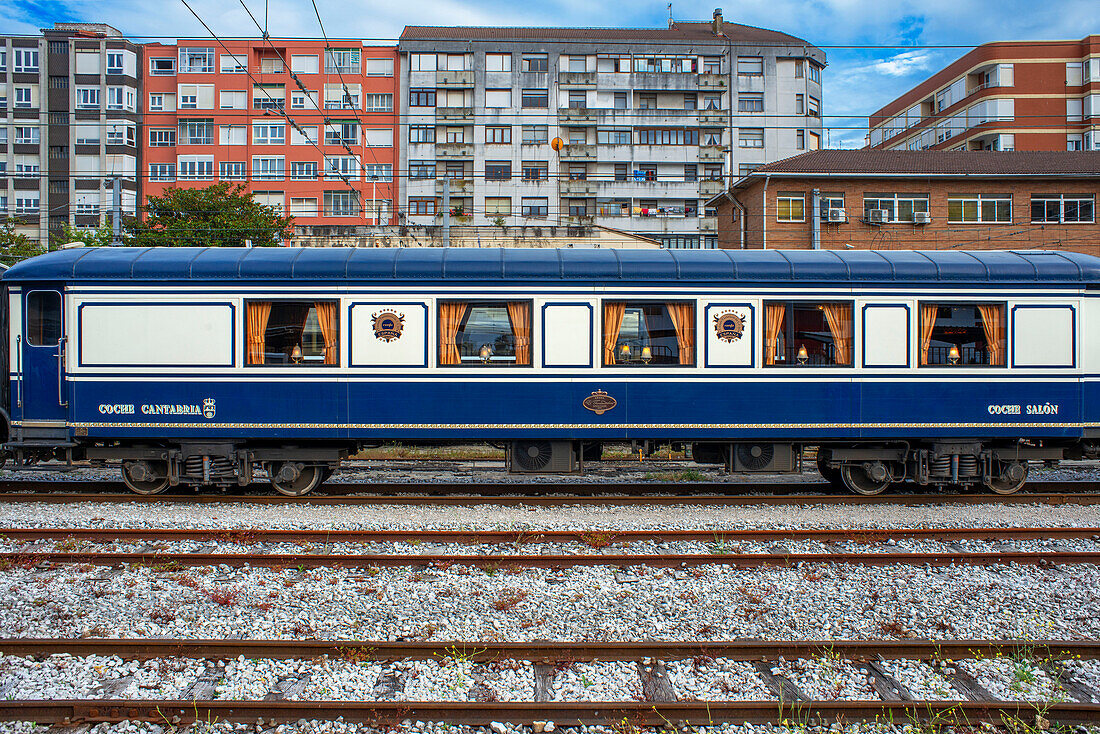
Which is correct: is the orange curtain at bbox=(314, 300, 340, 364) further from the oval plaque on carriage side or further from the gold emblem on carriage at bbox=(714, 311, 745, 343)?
the gold emblem on carriage at bbox=(714, 311, 745, 343)

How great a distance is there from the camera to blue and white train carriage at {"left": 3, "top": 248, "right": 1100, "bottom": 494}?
30.1 feet

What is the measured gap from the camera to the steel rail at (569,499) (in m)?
9.47

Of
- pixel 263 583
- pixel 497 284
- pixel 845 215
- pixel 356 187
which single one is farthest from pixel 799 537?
pixel 356 187

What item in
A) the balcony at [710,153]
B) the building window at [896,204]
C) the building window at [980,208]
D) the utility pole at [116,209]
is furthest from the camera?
the balcony at [710,153]

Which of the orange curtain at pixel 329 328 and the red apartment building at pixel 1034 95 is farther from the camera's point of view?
the red apartment building at pixel 1034 95

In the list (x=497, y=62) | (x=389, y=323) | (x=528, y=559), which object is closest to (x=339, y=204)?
(x=497, y=62)

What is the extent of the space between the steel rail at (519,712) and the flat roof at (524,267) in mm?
5899

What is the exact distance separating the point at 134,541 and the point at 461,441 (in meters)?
4.05

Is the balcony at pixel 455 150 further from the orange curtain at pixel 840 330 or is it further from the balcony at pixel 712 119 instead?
the orange curtain at pixel 840 330

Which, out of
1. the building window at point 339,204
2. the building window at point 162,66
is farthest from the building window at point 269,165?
the building window at point 162,66

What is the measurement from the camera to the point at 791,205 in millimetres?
32875

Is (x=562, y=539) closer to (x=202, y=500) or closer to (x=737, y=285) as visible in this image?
(x=737, y=285)

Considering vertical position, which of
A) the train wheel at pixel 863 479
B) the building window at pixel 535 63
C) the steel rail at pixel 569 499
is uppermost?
the building window at pixel 535 63

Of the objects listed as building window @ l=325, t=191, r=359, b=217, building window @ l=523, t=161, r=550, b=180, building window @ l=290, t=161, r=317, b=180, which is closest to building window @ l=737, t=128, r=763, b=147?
building window @ l=523, t=161, r=550, b=180
